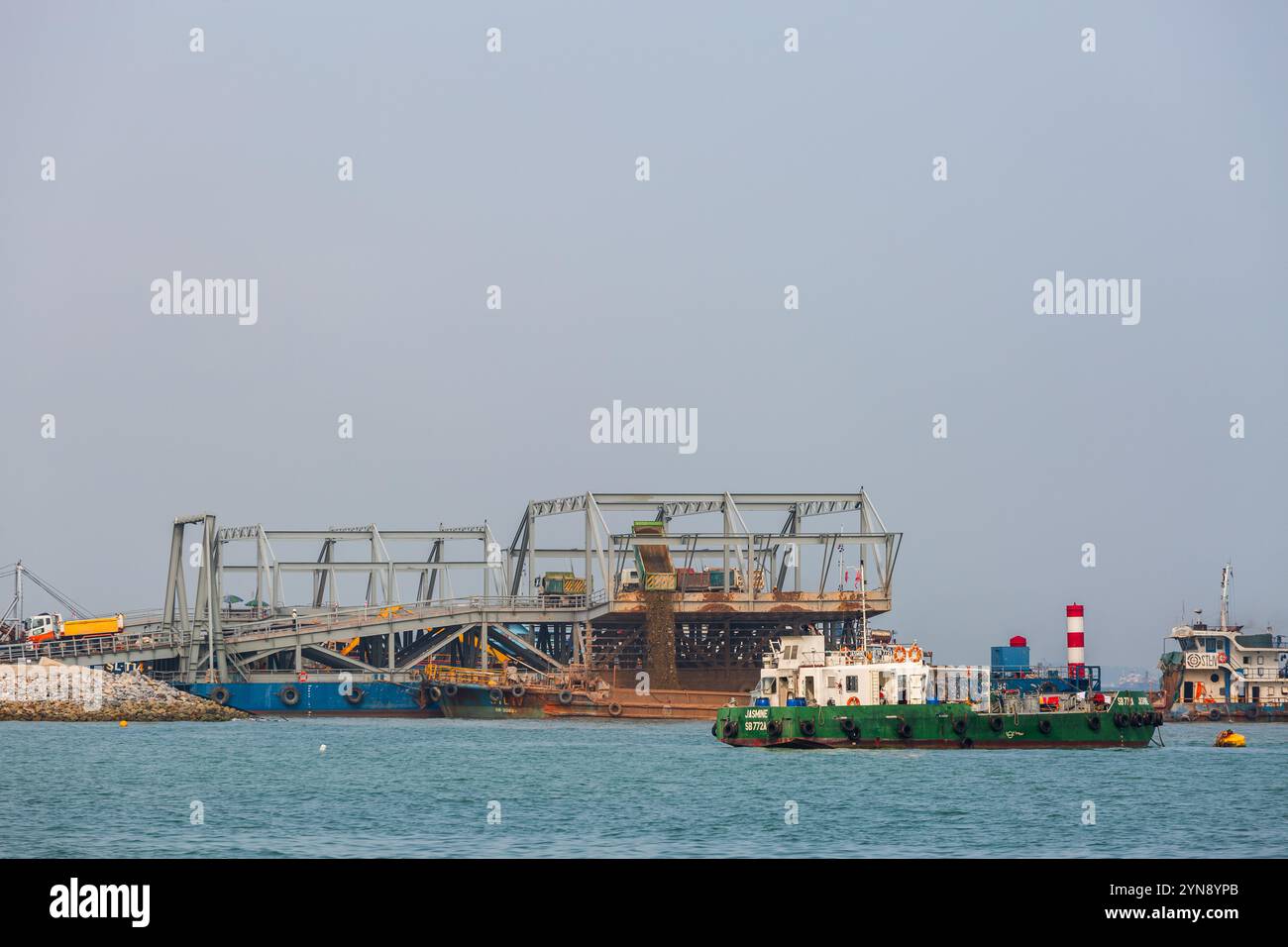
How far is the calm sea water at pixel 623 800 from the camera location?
40.7m

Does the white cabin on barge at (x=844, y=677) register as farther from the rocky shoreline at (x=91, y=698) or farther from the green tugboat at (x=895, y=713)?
the rocky shoreline at (x=91, y=698)

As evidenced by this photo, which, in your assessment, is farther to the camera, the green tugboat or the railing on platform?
the railing on platform

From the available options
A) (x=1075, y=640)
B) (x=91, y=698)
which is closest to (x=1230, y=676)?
(x=1075, y=640)

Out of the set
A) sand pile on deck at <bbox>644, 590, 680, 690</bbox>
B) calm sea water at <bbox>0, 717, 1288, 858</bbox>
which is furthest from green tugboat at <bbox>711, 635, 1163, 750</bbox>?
sand pile on deck at <bbox>644, 590, 680, 690</bbox>

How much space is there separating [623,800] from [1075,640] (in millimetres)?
55032

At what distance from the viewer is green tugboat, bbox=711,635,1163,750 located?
7075 centimetres

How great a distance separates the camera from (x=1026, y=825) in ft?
147

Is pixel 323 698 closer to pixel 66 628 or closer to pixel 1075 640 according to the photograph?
pixel 66 628

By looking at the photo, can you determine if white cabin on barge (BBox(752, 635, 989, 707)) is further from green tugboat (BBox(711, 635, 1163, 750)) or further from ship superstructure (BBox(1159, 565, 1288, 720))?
ship superstructure (BBox(1159, 565, 1288, 720))

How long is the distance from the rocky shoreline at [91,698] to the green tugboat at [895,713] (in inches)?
1996

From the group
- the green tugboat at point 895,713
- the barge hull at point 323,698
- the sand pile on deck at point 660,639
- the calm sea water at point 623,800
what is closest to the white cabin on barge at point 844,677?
the green tugboat at point 895,713

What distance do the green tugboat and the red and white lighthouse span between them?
21049 mm

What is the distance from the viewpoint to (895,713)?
232 ft
